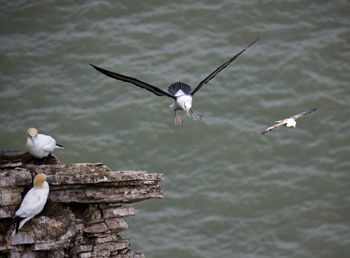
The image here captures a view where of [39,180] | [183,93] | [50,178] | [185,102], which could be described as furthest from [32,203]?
[183,93]

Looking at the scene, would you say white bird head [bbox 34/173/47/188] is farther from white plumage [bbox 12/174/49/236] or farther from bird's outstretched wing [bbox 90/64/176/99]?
bird's outstretched wing [bbox 90/64/176/99]

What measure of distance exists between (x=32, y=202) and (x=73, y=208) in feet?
4.28

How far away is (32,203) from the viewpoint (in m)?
Result: 12.5

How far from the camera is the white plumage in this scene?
12.5m

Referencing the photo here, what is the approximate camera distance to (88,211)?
539 inches

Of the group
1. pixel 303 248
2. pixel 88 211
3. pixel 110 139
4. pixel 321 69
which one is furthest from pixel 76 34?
pixel 88 211

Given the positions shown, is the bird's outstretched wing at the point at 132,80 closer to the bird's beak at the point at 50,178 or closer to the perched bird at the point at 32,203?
the bird's beak at the point at 50,178

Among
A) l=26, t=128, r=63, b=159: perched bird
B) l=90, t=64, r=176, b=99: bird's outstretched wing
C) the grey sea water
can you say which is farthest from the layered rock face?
the grey sea water

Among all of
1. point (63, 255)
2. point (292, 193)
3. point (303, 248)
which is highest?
point (292, 193)

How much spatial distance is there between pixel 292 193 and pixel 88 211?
37.4 feet

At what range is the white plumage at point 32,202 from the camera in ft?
41.0

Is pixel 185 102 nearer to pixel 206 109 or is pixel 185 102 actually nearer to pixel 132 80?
pixel 132 80

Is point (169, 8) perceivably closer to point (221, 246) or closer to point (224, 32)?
point (224, 32)

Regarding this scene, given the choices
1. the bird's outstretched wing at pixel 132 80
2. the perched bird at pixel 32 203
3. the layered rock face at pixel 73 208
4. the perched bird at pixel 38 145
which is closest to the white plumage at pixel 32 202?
the perched bird at pixel 32 203
